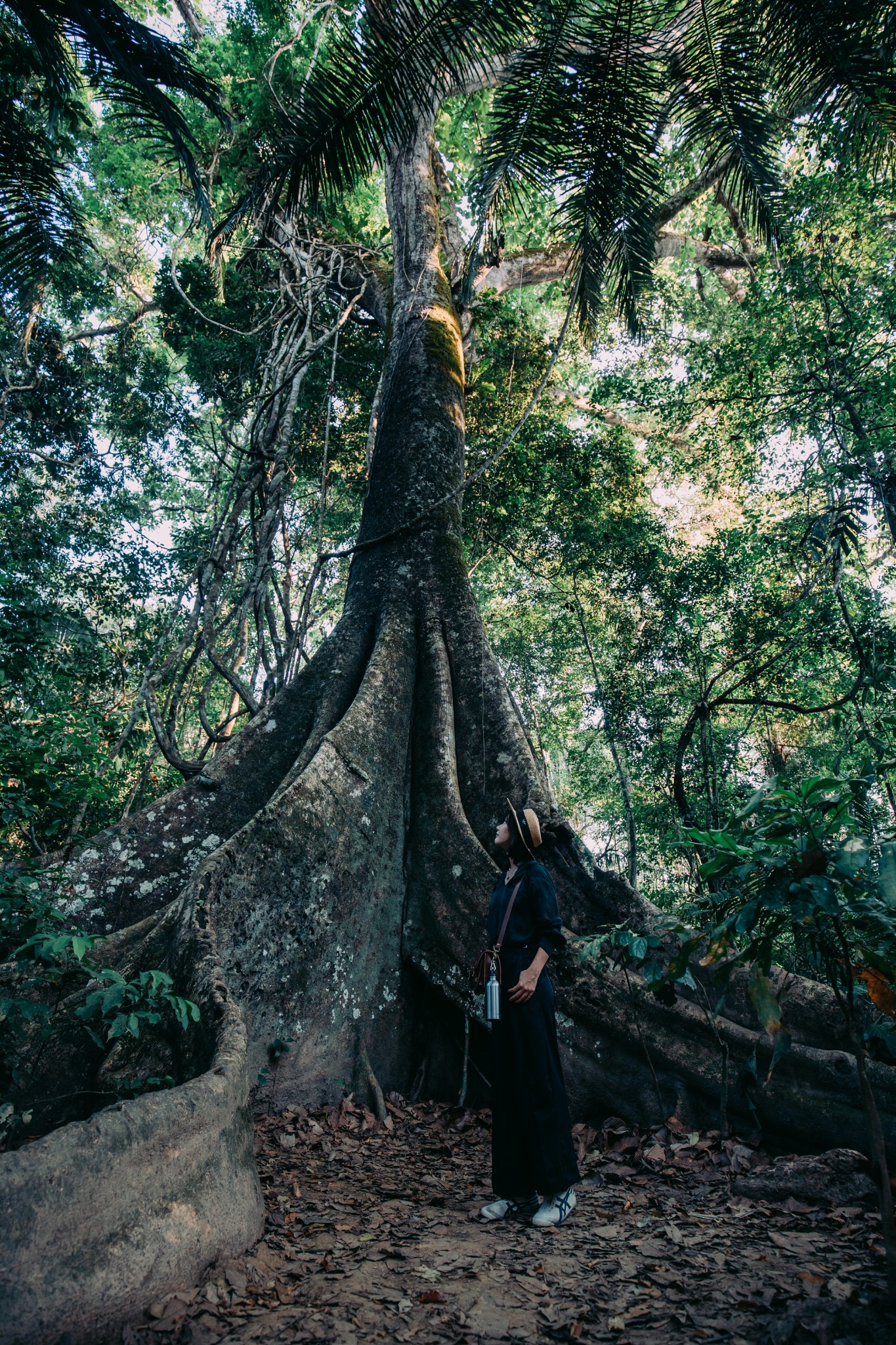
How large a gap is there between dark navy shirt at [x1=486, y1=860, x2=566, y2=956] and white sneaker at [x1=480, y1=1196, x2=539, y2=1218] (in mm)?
1002

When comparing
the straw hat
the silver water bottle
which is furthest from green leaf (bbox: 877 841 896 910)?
the silver water bottle

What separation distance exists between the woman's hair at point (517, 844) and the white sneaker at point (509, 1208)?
56.4 inches

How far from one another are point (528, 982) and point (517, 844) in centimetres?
63

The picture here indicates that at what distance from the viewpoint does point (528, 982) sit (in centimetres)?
305

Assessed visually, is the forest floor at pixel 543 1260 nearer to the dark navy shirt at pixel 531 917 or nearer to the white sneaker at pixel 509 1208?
the white sneaker at pixel 509 1208

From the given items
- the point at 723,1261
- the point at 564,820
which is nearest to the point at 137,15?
the point at 564,820

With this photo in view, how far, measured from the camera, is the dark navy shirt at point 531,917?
3152 mm

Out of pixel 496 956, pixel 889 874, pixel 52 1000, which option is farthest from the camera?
pixel 52 1000

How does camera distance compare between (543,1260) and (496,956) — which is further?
(496,956)

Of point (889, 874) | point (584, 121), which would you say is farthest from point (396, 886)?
point (584, 121)

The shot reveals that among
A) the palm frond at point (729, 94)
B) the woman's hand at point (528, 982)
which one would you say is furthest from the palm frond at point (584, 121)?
the woman's hand at point (528, 982)

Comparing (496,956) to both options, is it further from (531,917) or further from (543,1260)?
(543,1260)

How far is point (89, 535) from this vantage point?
10906 millimetres

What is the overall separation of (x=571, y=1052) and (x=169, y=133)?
6.13m
